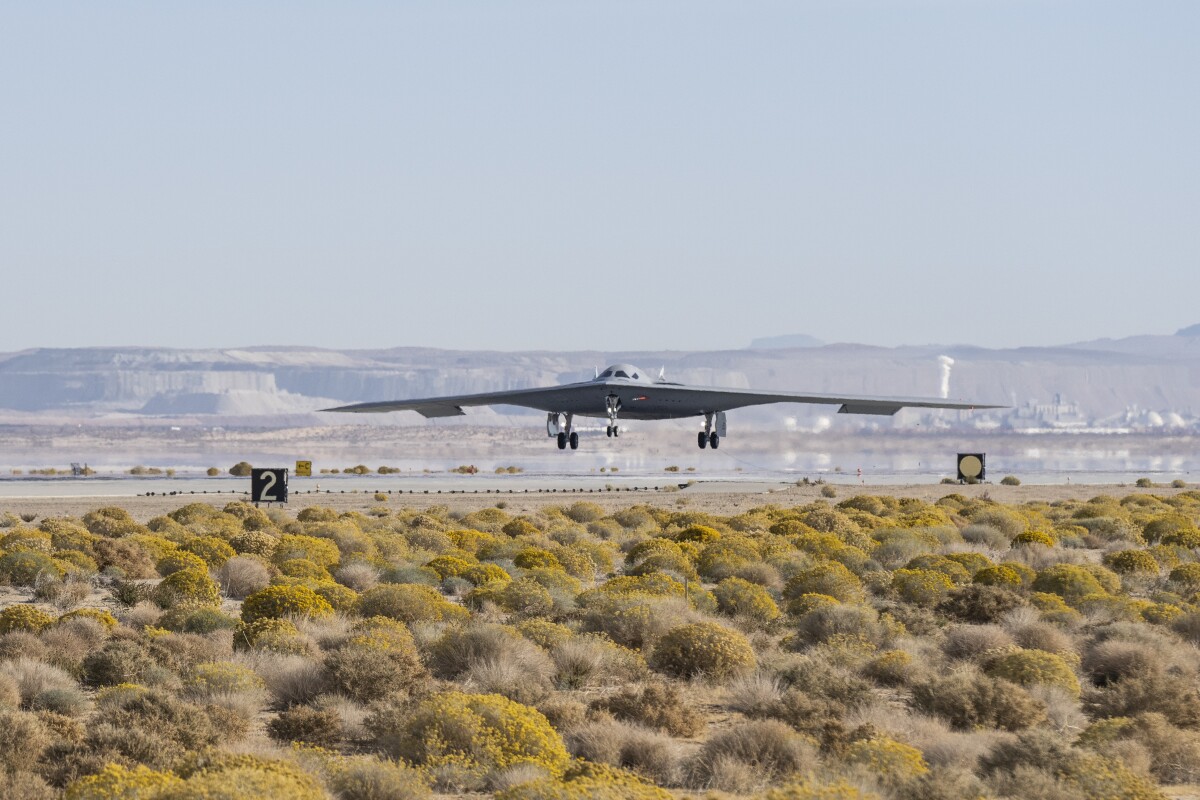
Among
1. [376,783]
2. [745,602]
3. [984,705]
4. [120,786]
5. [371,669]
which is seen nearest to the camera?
[120,786]

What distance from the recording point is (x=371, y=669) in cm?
1909

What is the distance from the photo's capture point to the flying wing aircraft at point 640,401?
172 feet

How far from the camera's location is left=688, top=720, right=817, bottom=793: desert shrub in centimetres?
1468

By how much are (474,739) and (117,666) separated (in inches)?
278

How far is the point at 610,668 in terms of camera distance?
2081cm

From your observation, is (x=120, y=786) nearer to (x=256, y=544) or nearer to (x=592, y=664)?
(x=592, y=664)

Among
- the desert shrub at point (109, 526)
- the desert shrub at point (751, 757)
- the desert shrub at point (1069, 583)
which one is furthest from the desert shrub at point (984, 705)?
the desert shrub at point (109, 526)

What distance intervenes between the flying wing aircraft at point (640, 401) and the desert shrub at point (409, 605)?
26.0 metres

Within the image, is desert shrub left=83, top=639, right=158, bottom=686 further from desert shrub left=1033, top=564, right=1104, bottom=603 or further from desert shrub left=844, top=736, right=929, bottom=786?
desert shrub left=1033, top=564, right=1104, bottom=603

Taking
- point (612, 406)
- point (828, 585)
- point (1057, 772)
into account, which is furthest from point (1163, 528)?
point (1057, 772)

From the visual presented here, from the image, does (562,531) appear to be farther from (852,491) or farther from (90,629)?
(852,491)

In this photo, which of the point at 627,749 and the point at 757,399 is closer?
the point at 627,749

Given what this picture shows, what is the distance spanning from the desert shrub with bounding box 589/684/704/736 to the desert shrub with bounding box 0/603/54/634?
395 inches

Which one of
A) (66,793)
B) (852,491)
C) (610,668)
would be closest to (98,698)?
(66,793)
